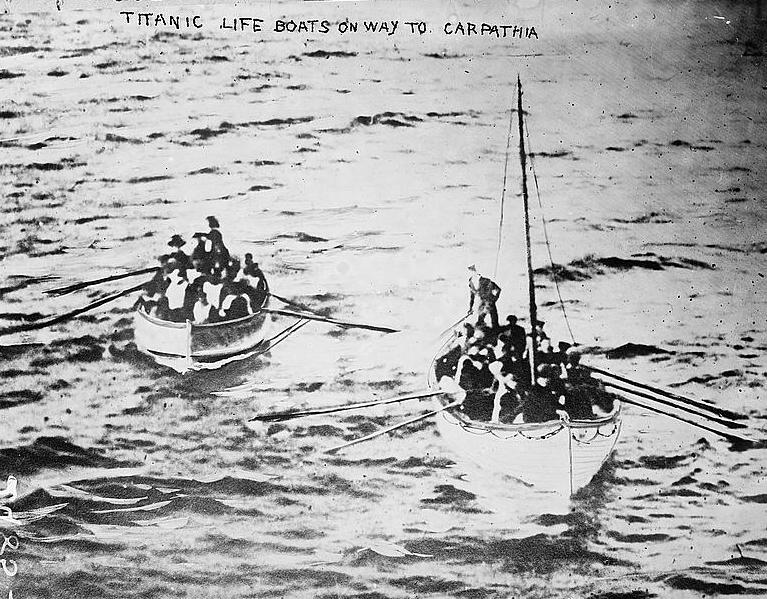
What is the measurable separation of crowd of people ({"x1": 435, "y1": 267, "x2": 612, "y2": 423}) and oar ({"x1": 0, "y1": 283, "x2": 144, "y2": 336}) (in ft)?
2.51

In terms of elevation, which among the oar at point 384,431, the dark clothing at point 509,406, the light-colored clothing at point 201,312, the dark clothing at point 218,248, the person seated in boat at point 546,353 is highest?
the dark clothing at point 218,248

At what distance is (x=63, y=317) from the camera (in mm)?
1597

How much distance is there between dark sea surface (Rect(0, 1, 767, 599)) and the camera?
5.22ft

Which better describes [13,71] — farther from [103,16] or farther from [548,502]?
[548,502]

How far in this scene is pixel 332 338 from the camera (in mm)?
1594

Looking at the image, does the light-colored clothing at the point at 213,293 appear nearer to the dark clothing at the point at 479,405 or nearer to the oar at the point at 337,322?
the oar at the point at 337,322

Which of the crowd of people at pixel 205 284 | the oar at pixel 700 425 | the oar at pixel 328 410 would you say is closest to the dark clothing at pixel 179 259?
the crowd of people at pixel 205 284

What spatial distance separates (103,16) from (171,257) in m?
0.60

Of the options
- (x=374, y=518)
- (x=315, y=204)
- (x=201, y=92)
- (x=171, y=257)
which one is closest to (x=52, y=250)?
(x=171, y=257)

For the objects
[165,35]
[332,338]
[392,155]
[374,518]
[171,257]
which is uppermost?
[165,35]

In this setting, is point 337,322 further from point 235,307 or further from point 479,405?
point 479,405

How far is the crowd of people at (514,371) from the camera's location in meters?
1.59

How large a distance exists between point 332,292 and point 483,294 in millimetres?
360

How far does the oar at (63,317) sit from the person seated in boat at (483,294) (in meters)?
0.78
